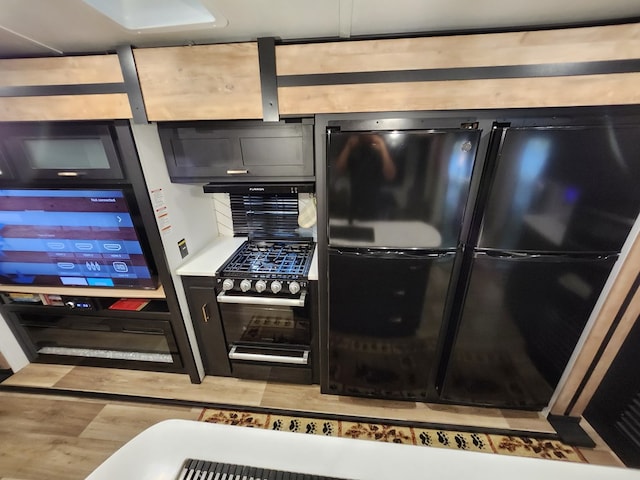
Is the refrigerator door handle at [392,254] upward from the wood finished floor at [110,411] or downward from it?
upward

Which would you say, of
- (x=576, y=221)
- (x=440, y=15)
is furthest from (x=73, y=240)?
(x=576, y=221)

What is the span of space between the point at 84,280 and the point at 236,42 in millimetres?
1708

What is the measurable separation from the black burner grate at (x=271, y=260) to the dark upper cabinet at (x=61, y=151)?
0.79m

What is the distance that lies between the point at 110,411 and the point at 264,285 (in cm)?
142

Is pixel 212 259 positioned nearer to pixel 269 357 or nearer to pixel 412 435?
pixel 269 357

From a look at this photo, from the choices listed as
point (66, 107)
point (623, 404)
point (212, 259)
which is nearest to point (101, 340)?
point (212, 259)

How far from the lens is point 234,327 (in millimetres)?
1773

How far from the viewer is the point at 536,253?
4.14ft

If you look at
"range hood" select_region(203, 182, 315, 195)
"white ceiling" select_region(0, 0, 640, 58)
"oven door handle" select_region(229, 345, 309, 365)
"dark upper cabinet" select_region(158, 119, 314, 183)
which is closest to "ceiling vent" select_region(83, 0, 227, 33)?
"white ceiling" select_region(0, 0, 640, 58)

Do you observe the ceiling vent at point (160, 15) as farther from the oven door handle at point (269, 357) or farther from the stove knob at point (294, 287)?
the oven door handle at point (269, 357)

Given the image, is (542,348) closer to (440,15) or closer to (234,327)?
(440,15)

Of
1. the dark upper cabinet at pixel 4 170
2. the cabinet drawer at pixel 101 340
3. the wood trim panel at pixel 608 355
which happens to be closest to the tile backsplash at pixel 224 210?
the cabinet drawer at pixel 101 340

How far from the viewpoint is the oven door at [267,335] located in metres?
1.66

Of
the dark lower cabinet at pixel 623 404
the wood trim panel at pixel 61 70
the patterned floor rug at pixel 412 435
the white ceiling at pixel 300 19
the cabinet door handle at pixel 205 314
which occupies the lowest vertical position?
the patterned floor rug at pixel 412 435
